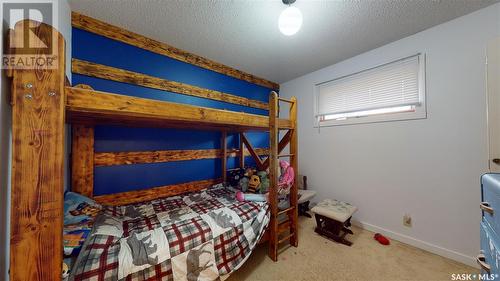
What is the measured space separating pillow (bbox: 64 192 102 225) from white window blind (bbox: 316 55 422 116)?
3.29 meters

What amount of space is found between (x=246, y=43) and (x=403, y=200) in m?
2.89

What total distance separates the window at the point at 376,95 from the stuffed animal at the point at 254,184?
5.12 ft

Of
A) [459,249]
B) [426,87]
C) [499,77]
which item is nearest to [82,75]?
[499,77]

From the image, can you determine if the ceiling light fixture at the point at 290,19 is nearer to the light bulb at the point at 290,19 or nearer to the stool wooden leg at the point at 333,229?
the light bulb at the point at 290,19

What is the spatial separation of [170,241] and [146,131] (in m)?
1.53

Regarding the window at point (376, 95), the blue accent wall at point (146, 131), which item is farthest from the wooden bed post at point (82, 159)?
the window at point (376, 95)

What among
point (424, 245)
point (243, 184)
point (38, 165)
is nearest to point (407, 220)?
point (424, 245)

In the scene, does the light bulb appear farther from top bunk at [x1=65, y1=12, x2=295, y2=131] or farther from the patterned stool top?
the patterned stool top

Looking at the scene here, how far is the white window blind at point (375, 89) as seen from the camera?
6.89ft

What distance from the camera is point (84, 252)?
106 centimetres

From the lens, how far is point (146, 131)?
224 centimetres

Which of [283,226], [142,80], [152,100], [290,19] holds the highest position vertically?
[290,19]

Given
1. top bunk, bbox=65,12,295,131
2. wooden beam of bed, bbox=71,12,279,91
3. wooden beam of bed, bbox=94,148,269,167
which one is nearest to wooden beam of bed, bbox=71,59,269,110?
top bunk, bbox=65,12,295,131

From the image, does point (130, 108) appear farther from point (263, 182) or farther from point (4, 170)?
point (263, 182)
